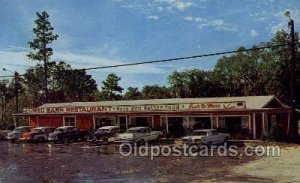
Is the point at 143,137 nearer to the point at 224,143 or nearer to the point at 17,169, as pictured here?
the point at 224,143

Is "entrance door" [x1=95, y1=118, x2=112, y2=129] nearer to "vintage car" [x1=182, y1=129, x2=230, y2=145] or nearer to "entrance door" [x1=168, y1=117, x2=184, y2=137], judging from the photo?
"entrance door" [x1=168, y1=117, x2=184, y2=137]

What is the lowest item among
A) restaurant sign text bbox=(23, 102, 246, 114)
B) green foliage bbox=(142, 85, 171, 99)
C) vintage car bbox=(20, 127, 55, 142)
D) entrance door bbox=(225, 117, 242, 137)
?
vintage car bbox=(20, 127, 55, 142)

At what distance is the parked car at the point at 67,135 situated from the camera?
1620 inches

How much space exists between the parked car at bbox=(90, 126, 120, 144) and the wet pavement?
569 cm

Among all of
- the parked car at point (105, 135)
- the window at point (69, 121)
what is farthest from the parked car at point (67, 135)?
the window at point (69, 121)

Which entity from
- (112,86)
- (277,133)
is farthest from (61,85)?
(277,133)

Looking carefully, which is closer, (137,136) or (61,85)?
(137,136)

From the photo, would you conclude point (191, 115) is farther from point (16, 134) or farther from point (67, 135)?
point (16, 134)

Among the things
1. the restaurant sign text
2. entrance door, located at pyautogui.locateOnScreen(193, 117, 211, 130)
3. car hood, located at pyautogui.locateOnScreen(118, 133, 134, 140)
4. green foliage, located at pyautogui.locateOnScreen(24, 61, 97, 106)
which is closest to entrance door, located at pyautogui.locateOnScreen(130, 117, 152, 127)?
the restaurant sign text

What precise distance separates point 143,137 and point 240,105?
8465 mm

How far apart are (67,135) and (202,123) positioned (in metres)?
12.3

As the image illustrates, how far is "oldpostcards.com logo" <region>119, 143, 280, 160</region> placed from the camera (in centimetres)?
2942

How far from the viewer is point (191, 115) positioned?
135 ft

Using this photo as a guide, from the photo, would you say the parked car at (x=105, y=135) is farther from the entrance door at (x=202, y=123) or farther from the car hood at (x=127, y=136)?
the entrance door at (x=202, y=123)
